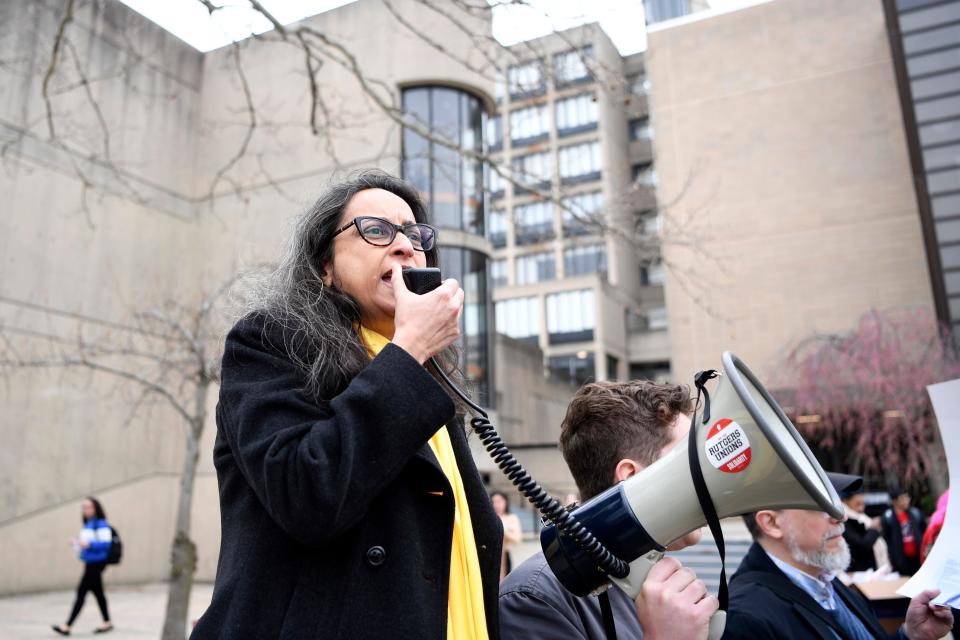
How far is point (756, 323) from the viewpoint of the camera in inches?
1158

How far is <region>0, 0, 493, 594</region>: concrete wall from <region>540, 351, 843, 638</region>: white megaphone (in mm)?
11566

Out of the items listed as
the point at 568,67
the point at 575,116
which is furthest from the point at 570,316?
the point at 568,67

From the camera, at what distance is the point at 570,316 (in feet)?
139

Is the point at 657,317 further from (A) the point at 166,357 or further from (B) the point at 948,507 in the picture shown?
(B) the point at 948,507

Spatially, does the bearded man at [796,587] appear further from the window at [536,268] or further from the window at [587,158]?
the window at [587,158]

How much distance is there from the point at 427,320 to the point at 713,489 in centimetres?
68

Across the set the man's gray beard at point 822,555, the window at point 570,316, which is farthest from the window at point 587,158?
the man's gray beard at point 822,555

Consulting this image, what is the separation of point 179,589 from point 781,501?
769 cm

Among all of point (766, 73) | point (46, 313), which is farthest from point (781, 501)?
point (766, 73)

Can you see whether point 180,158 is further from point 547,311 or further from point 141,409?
point 547,311

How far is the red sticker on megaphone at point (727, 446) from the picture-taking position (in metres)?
1.46

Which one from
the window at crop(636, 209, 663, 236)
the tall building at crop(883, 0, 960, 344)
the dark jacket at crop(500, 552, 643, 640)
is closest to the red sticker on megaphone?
the dark jacket at crop(500, 552, 643, 640)

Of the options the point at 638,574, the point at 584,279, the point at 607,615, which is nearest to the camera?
the point at 638,574

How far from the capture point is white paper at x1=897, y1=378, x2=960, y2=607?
234 cm
